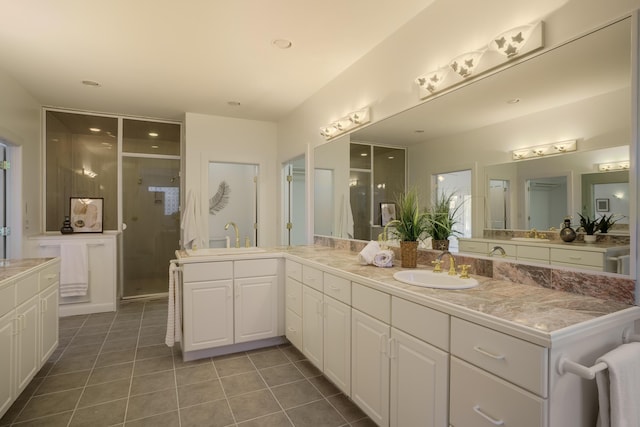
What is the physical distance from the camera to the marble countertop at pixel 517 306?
1066mm

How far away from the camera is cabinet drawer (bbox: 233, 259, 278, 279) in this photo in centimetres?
289

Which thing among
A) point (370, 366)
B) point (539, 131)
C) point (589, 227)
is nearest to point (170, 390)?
point (370, 366)

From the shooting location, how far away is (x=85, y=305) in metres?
4.04

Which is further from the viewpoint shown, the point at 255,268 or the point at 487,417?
the point at 255,268

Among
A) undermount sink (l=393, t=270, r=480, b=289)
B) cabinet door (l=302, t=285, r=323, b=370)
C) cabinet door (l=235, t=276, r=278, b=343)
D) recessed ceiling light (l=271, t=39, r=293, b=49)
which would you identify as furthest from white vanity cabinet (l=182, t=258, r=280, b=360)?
recessed ceiling light (l=271, t=39, r=293, b=49)

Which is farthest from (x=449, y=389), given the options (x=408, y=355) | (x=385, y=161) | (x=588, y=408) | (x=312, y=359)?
(x=385, y=161)

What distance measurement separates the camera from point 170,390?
2326 millimetres

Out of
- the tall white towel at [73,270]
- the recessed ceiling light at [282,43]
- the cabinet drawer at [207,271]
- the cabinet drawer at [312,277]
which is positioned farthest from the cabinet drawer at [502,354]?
the tall white towel at [73,270]

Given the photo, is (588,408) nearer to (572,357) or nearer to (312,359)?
(572,357)

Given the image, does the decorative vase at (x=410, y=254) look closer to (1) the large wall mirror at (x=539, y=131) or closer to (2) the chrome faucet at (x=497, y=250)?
(1) the large wall mirror at (x=539, y=131)

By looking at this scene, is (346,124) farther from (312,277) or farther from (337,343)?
(337,343)

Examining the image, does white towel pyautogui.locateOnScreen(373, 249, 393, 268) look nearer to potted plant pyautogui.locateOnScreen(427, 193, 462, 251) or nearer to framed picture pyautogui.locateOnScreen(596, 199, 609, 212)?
potted plant pyautogui.locateOnScreen(427, 193, 462, 251)

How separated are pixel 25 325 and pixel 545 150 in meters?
3.15

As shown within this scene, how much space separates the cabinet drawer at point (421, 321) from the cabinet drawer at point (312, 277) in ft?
2.76
